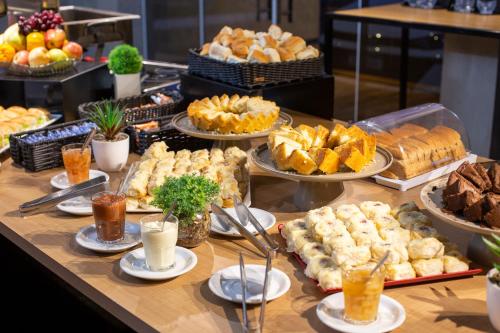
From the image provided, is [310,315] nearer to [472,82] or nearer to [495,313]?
[495,313]

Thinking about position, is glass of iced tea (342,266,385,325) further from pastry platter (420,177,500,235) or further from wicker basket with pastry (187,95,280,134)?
wicker basket with pastry (187,95,280,134)

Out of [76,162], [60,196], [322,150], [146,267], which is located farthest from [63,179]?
[322,150]

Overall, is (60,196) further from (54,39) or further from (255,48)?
(54,39)

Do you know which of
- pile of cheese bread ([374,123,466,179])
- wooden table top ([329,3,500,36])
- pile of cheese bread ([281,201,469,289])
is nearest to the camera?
pile of cheese bread ([281,201,469,289])

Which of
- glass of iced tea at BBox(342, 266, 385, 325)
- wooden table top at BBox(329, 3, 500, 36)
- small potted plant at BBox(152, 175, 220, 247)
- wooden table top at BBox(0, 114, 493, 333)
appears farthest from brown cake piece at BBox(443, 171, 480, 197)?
wooden table top at BBox(329, 3, 500, 36)

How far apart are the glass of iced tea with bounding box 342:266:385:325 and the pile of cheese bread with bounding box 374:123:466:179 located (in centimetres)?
91

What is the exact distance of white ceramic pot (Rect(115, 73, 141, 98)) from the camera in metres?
3.47

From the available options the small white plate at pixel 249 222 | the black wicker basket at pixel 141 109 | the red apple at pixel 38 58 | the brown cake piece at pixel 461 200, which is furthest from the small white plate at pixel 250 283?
the red apple at pixel 38 58

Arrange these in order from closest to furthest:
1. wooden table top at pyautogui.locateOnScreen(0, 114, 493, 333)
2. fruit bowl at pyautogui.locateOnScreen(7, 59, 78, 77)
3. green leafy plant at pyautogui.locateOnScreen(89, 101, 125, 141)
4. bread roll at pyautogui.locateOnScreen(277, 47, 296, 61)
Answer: wooden table top at pyautogui.locateOnScreen(0, 114, 493, 333)
green leafy plant at pyautogui.locateOnScreen(89, 101, 125, 141)
bread roll at pyautogui.locateOnScreen(277, 47, 296, 61)
fruit bowl at pyautogui.locateOnScreen(7, 59, 78, 77)

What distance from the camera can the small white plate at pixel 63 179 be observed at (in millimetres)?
2459

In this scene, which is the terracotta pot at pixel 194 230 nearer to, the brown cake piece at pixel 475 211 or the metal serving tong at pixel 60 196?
the metal serving tong at pixel 60 196

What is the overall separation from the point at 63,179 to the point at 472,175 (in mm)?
1314

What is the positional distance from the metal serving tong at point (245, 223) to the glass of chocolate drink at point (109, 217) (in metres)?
0.25

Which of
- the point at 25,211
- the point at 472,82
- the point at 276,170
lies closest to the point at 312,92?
the point at 276,170
